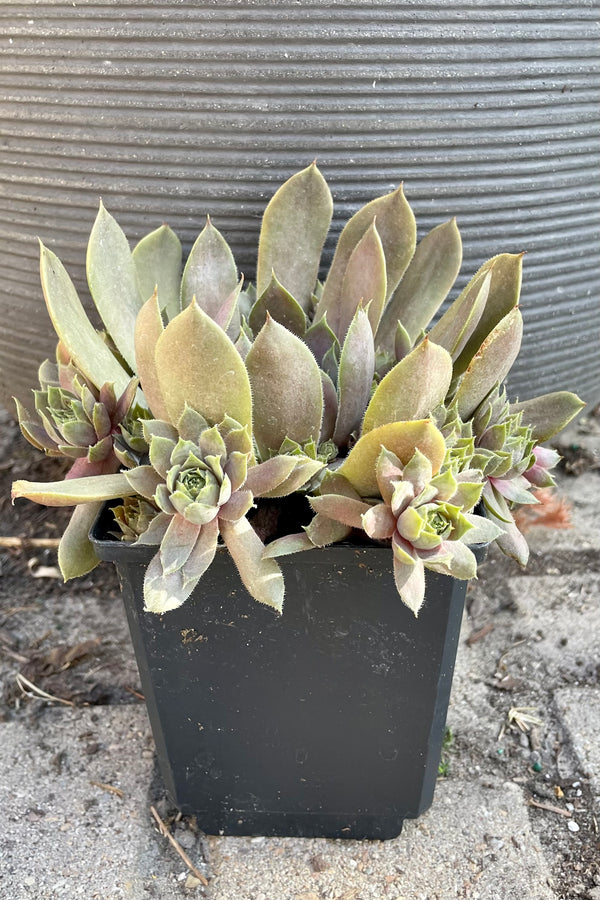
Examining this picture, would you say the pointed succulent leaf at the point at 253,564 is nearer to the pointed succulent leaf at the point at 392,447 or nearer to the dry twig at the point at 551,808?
the pointed succulent leaf at the point at 392,447

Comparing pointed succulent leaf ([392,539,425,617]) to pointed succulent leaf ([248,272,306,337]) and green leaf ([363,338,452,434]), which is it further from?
pointed succulent leaf ([248,272,306,337])

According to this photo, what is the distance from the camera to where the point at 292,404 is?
2.51ft

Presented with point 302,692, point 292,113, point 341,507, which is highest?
point 292,113

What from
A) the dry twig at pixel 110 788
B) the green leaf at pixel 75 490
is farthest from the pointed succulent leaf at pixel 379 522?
the dry twig at pixel 110 788

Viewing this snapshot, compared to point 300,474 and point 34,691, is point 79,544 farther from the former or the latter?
point 34,691

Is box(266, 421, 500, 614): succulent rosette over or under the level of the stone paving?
over

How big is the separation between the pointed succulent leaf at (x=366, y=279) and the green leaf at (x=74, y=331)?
266 millimetres

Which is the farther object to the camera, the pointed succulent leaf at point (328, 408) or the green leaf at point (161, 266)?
the green leaf at point (161, 266)

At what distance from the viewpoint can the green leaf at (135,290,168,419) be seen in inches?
28.8

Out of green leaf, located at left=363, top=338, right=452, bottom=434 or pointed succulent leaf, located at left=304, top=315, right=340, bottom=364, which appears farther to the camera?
pointed succulent leaf, located at left=304, top=315, right=340, bottom=364

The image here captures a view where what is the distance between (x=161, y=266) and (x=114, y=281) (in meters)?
0.11

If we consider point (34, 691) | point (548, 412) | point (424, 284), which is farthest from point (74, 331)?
point (34, 691)

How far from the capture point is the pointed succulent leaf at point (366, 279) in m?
0.86

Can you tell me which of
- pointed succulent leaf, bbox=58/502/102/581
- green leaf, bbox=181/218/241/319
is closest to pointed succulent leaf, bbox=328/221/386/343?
green leaf, bbox=181/218/241/319
